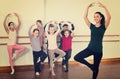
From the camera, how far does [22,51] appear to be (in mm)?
5305

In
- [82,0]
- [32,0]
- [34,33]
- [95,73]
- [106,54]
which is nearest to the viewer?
[95,73]

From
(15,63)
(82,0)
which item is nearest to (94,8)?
(82,0)

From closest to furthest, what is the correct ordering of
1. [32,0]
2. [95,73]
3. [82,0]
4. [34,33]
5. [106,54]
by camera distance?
[95,73]
[34,33]
[32,0]
[82,0]
[106,54]

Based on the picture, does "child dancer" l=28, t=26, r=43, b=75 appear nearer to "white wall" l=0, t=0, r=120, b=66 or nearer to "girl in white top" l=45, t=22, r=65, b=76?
"girl in white top" l=45, t=22, r=65, b=76

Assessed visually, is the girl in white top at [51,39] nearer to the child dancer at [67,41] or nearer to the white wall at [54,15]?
the child dancer at [67,41]

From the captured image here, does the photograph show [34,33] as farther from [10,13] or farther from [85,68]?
[85,68]

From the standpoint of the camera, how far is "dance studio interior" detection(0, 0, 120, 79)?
5.03 meters

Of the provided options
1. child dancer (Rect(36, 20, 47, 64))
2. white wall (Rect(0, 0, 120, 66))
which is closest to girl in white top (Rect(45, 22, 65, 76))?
child dancer (Rect(36, 20, 47, 64))

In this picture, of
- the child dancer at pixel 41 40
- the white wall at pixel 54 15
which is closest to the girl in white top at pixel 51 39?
the child dancer at pixel 41 40

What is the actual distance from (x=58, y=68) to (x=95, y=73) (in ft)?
3.80

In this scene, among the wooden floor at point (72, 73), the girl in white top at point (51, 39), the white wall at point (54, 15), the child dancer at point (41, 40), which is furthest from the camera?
the white wall at point (54, 15)

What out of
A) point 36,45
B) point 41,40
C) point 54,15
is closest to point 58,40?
point 41,40

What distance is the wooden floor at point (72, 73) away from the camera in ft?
15.6

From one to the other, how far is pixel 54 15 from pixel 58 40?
0.74 metres
